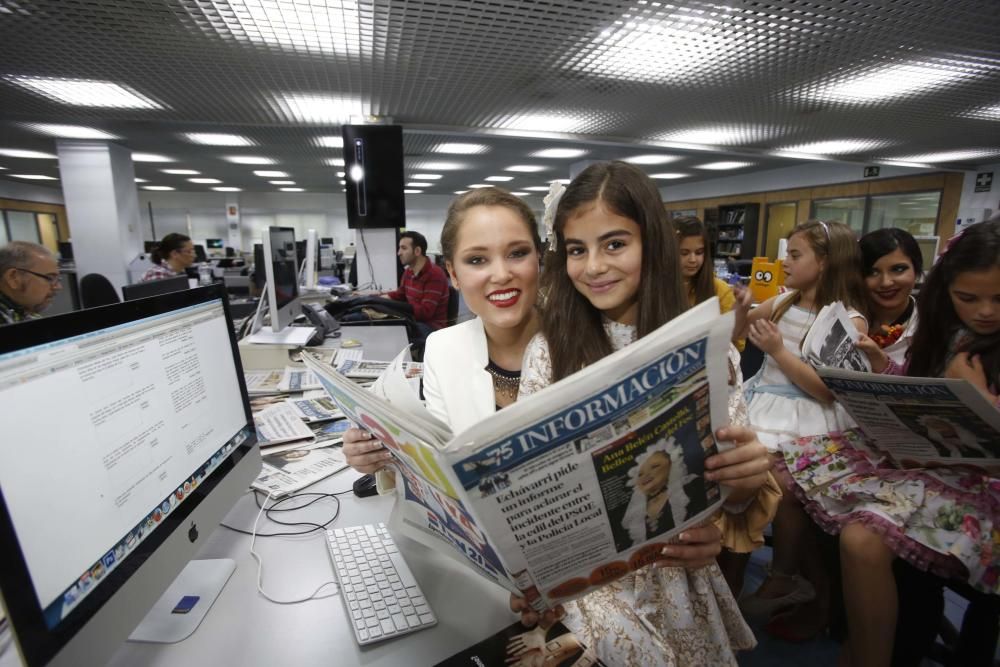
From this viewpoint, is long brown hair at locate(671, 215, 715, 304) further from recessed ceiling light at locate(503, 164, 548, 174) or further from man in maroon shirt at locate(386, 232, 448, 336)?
recessed ceiling light at locate(503, 164, 548, 174)

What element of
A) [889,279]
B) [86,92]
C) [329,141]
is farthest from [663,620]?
[329,141]

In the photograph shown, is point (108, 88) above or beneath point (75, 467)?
above

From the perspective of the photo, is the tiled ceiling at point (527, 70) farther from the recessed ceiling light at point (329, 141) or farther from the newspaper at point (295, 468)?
the newspaper at point (295, 468)

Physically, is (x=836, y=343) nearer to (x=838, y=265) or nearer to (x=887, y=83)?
(x=838, y=265)

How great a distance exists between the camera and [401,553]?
89cm

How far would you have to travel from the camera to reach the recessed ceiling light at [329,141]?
22.2 ft

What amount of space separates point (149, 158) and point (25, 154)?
1.59 meters

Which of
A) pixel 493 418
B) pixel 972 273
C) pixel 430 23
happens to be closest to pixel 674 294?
pixel 493 418

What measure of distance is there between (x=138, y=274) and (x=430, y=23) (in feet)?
21.7

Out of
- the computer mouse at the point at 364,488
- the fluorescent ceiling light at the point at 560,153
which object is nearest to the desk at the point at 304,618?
the computer mouse at the point at 364,488

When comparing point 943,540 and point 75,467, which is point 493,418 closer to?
point 75,467

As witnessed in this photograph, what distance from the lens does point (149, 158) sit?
26.7ft

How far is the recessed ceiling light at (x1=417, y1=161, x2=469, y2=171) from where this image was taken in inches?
359

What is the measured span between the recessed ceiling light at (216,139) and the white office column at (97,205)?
4.12 ft
